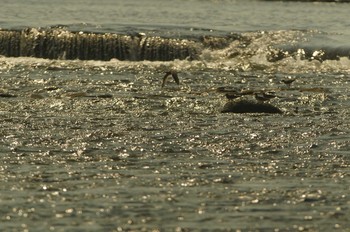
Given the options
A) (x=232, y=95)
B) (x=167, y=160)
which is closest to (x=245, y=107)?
(x=232, y=95)

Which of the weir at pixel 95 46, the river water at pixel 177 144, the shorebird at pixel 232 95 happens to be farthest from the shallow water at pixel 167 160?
the weir at pixel 95 46

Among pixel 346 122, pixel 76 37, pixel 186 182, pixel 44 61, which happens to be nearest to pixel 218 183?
pixel 186 182

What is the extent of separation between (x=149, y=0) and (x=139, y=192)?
56.0 m

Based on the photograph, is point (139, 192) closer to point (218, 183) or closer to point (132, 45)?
point (218, 183)

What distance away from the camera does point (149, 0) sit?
238 ft

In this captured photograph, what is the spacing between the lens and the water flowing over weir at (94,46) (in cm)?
3916

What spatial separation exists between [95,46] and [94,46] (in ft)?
0.15

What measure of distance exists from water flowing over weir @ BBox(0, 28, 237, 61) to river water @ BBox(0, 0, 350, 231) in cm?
91

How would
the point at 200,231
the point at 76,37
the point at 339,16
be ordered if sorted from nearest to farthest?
the point at 200,231, the point at 76,37, the point at 339,16

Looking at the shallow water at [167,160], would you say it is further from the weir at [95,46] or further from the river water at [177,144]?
the weir at [95,46]

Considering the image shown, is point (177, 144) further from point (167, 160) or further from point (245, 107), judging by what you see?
point (245, 107)

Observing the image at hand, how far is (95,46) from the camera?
3953 cm

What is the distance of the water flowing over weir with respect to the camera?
39156mm

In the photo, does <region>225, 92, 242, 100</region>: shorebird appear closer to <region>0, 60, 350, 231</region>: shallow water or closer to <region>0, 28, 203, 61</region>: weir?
<region>0, 60, 350, 231</region>: shallow water
